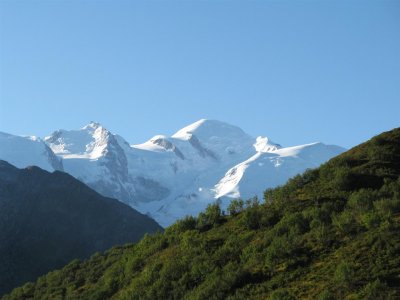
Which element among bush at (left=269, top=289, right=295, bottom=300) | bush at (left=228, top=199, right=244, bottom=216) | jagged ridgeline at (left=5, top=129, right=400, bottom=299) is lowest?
bush at (left=269, top=289, right=295, bottom=300)

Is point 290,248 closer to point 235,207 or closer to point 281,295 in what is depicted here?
point 281,295

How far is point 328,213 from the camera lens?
32.3m

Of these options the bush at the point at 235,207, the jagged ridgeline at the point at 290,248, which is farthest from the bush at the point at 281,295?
the bush at the point at 235,207

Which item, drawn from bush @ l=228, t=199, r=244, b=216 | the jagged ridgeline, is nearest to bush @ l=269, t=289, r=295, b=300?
the jagged ridgeline

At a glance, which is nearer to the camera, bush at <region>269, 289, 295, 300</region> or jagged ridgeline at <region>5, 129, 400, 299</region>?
bush at <region>269, 289, 295, 300</region>

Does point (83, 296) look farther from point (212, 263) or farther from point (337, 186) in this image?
point (337, 186)

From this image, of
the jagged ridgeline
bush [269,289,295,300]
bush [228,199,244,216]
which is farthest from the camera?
bush [228,199,244,216]

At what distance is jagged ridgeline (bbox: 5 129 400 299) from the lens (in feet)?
79.4

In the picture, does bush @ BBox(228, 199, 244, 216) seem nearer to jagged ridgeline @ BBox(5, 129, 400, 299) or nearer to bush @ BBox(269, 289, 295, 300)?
jagged ridgeline @ BBox(5, 129, 400, 299)

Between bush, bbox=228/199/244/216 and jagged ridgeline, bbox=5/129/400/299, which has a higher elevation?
bush, bbox=228/199/244/216

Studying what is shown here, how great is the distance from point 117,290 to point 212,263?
842 cm

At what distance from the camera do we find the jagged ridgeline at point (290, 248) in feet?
79.4

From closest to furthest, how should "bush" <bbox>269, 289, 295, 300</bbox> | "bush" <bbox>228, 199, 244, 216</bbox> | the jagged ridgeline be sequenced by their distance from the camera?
"bush" <bbox>269, 289, 295, 300</bbox>
the jagged ridgeline
"bush" <bbox>228, 199, 244, 216</bbox>

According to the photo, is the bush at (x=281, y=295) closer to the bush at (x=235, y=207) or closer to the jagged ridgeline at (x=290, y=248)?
the jagged ridgeline at (x=290, y=248)
